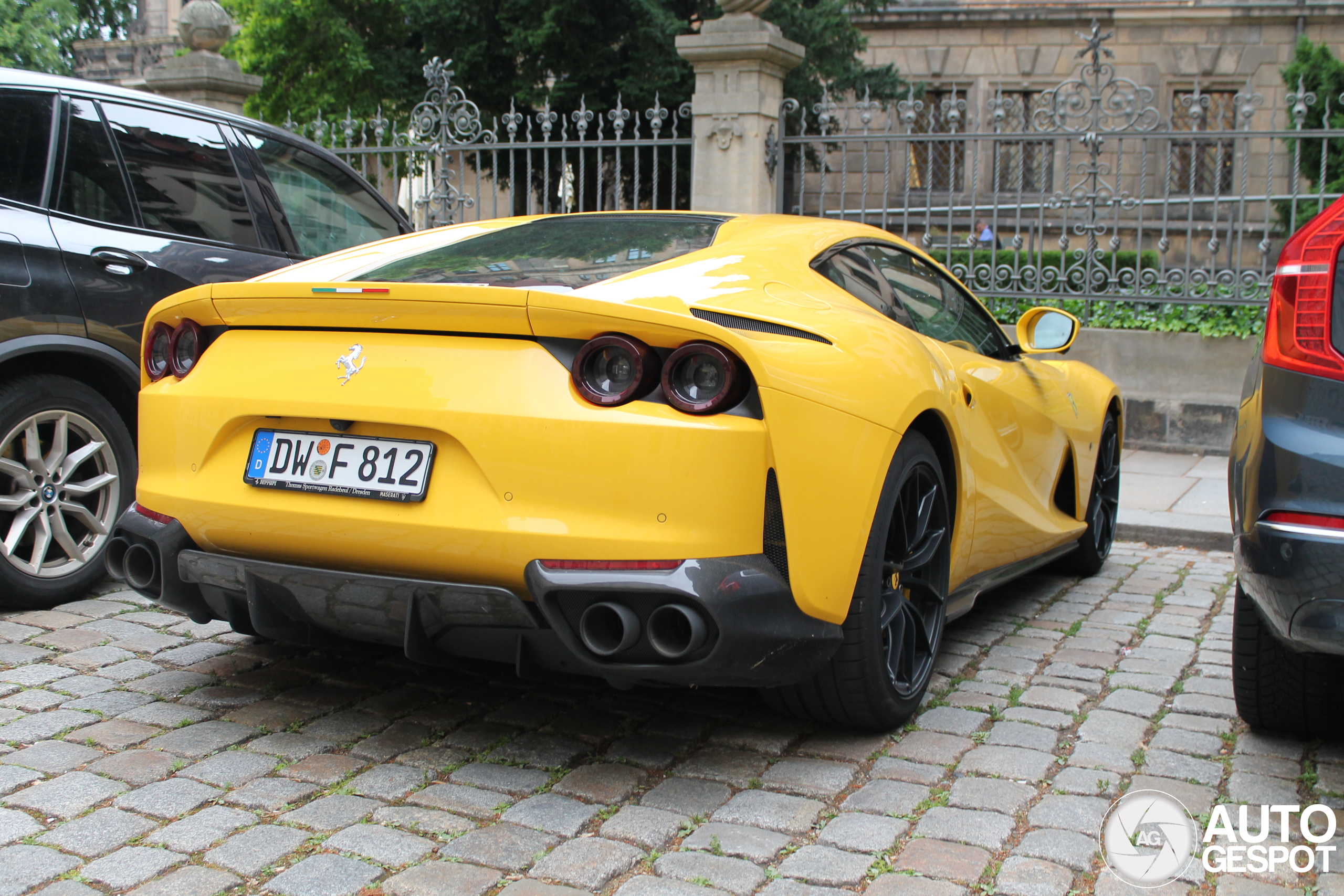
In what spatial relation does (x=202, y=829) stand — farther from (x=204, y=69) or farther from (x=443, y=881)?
(x=204, y=69)

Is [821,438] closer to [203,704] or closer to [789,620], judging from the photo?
[789,620]

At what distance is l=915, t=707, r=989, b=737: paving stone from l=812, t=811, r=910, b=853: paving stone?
0.67 metres

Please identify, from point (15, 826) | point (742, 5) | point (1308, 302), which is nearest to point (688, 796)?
point (15, 826)

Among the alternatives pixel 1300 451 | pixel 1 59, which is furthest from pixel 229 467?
pixel 1 59

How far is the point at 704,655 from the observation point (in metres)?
2.71

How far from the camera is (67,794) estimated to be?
282cm

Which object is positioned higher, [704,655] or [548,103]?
[548,103]

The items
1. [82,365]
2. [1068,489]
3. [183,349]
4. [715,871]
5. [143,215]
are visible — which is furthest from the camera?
[1068,489]

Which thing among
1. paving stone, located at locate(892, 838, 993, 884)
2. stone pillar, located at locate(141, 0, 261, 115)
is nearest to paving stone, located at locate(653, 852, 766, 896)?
paving stone, located at locate(892, 838, 993, 884)

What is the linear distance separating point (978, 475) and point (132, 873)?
8.47ft

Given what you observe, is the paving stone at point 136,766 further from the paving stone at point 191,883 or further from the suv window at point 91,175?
the suv window at point 91,175

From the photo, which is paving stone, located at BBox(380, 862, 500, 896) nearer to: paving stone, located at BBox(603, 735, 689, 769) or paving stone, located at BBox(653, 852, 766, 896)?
paving stone, located at BBox(653, 852, 766, 896)

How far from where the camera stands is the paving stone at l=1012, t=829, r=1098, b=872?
2.61m

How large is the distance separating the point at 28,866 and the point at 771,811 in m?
1.54
